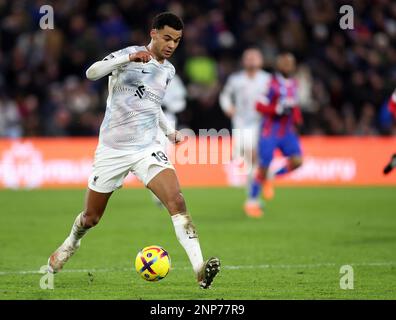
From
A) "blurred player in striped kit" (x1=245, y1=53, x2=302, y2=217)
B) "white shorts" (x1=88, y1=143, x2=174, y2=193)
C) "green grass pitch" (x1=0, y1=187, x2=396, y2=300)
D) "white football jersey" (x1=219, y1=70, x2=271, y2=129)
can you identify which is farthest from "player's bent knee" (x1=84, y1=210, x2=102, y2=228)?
"white football jersey" (x1=219, y1=70, x2=271, y2=129)

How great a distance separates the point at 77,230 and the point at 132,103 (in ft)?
4.20

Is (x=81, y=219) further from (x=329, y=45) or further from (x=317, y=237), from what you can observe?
(x=329, y=45)

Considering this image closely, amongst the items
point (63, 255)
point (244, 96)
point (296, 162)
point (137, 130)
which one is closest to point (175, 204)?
point (137, 130)

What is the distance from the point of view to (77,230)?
8.42 meters

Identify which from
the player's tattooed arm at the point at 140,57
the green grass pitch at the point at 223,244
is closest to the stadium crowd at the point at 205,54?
the green grass pitch at the point at 223,244

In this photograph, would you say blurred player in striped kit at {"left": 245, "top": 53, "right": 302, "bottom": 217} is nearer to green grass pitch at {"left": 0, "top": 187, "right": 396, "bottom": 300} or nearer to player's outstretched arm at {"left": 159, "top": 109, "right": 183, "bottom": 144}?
green grass pitch at {"left": 0, "top": 187, "right": 396, "bottom": 300}

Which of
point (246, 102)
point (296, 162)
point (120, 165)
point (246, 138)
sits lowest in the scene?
point (120, 165)

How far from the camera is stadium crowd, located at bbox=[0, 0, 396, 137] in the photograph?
21.0 meters

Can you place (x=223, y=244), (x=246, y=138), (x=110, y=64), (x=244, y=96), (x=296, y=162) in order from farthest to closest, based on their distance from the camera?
(x=246, y=138) < (x=244, y=96) < (x=296, y=162) < (x=223, y=244) < (x=110, y=64)

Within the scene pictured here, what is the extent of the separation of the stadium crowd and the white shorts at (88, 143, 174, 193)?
12.3 metres

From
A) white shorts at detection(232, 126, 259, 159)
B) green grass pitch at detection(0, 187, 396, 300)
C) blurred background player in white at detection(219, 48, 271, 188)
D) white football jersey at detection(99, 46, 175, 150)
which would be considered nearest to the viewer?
green grass pitch at detection(0, 187, 396, 300)

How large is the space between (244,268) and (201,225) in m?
4.26

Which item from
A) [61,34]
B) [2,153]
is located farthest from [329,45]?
[2,153]

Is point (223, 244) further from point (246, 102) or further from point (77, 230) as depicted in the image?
point (246, 102)
